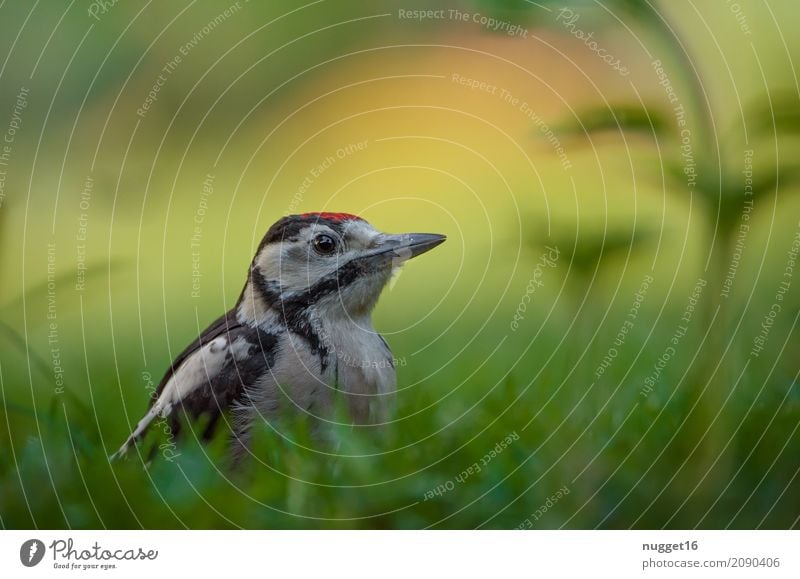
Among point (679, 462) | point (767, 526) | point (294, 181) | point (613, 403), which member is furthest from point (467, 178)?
point (767, 526)

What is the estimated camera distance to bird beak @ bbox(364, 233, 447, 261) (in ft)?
6.35

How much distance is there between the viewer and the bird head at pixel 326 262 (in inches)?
77.3

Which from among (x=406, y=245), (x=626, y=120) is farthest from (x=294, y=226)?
(x=626, y=120)

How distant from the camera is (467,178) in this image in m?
2.18

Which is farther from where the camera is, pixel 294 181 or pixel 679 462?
pixel 294 181

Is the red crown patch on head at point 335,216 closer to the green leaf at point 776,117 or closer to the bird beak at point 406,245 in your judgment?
the bird beak at point 406,245

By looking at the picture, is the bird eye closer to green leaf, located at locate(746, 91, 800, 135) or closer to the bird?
the bird

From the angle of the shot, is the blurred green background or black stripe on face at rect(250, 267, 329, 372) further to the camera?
black stripe on face at rect(250, 267, 329, 372)

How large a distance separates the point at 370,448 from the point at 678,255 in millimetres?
763

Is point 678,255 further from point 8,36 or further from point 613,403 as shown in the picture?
point 8,36

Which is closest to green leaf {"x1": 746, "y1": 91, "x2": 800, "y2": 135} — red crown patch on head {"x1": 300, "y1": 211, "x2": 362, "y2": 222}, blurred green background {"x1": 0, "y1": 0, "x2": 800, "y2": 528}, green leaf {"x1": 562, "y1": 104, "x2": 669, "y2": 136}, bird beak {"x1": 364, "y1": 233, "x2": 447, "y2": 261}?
blurred green background {"x1": 0, "y1": 0, "x2": 800, "y2": 528}

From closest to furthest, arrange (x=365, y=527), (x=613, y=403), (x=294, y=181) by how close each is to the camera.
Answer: (x=365, y=527) → (x=613, y=403) → (x=294, y=181)

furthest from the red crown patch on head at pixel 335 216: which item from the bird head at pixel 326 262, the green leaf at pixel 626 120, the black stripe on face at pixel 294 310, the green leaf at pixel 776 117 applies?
the green leaf at pixel 776 117

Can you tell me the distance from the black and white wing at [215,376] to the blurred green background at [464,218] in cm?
8
